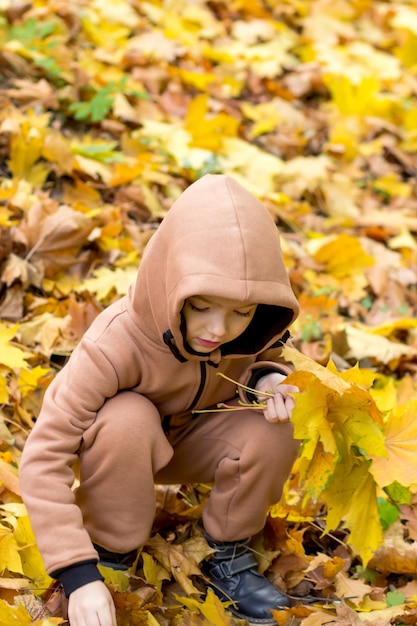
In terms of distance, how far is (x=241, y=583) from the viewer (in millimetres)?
1841

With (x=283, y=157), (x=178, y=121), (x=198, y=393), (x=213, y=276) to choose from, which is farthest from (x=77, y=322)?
(x=283, y=157)

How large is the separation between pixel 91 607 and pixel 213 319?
58 centimetres

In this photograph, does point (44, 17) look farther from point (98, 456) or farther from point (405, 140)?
point (98, 456)

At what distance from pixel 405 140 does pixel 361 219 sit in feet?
3.26

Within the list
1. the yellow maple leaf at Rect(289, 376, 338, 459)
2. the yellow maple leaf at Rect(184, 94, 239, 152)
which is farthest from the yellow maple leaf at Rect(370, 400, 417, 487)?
the yellow maple leaf at Rect(184, 94, 239, 152)

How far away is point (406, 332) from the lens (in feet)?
9.42

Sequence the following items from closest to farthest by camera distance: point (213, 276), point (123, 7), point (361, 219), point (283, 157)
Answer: point (213, 276) < point (361, 219) < point (283, 157) < point (123, 7)

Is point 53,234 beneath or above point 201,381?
beneath

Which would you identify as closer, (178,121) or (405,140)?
(178,121)

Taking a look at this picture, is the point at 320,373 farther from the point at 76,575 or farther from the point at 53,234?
the point at 53,234

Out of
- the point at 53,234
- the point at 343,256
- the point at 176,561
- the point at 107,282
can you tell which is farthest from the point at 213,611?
the point at 343,256

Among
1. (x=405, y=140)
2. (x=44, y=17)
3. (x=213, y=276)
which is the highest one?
(x=213, y=276)

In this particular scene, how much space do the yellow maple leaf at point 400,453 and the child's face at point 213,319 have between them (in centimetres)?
35

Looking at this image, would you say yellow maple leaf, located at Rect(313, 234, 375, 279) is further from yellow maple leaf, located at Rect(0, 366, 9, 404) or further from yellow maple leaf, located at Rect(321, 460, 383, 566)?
yellow maple leaf, located at Rect(321, 460, 383, 566)
